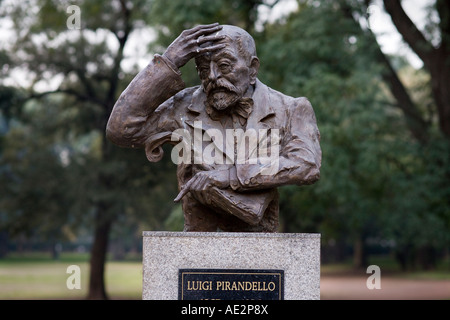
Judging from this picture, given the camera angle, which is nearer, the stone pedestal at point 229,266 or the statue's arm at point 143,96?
the stone pedestal at point 229,266

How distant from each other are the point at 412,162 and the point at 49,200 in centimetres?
957

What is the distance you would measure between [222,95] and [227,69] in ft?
0.68

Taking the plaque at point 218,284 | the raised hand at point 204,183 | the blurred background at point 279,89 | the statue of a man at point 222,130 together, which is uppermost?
the blurred background at point 279,89

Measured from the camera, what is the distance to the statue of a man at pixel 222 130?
4859mm

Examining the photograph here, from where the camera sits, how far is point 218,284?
470 centimetres

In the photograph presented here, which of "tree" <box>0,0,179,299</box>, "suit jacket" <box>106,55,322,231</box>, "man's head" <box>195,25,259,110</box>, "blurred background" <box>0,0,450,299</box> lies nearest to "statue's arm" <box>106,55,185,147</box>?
"suit jacket" <box>106,55,322,231</box>

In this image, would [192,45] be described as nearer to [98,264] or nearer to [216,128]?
[216,128]

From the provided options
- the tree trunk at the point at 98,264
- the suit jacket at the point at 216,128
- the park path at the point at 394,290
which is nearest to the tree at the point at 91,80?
the tree trunk at the point at 98,264

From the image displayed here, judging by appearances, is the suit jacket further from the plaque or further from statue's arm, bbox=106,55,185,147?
the plaque

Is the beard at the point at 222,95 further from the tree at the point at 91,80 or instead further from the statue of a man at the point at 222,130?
the tree at the point at 91,80

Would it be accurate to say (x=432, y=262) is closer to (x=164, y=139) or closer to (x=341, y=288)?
(x=341, y=288)

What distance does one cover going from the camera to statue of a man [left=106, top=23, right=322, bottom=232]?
486 cm

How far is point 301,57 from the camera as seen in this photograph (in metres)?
13.4

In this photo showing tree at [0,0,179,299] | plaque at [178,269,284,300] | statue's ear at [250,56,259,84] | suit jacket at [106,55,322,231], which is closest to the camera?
plaque at [178,269,284,300]
